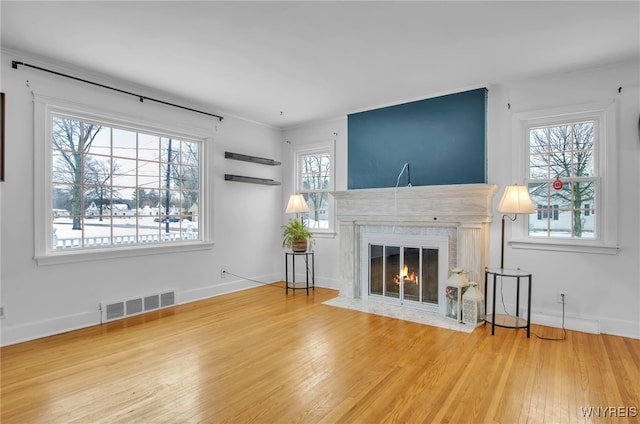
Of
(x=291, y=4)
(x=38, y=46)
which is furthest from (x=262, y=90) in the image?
(x=38, y=46)

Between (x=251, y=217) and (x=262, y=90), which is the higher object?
(x=262, y=90)

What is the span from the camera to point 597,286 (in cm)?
361

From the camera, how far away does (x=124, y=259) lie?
161 inches

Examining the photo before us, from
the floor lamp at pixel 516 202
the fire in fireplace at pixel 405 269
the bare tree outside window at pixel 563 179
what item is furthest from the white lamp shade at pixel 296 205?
the bare tree outside window at pixel 563 179

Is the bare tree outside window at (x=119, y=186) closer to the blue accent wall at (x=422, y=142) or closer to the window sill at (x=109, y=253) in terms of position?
the window sill at (x=109, y=253)

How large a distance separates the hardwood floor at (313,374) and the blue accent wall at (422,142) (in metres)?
1.92

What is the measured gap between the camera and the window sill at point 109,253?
3.52 metres

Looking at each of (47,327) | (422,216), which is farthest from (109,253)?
(422,216)

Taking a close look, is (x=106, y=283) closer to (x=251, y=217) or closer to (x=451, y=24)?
(x=251, y=217)

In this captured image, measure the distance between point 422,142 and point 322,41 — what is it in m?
2.10

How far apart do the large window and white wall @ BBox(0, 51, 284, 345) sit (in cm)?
15

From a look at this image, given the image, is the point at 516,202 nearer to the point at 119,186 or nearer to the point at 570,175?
the point at 570,175

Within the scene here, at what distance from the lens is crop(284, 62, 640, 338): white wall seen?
11.4 feet

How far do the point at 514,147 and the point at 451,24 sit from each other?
1.87 m
